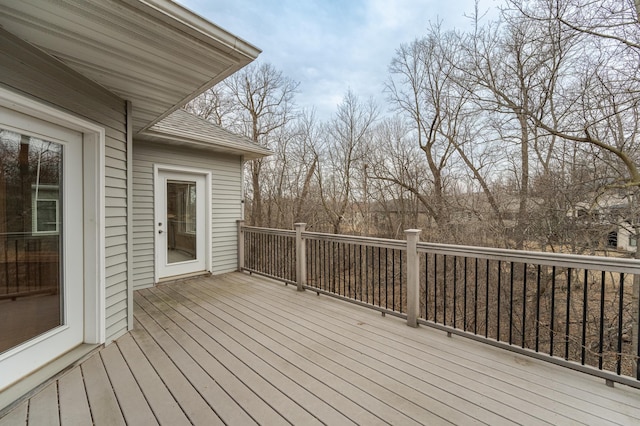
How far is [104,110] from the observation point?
100 inches

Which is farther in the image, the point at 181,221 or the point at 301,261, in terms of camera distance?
the point at 181,221

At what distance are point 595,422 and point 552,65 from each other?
609 cm

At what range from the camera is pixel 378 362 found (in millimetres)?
2186

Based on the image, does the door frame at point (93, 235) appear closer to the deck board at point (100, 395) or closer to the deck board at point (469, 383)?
the deck board at point (100, 395)

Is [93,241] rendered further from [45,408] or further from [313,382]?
[313,382]

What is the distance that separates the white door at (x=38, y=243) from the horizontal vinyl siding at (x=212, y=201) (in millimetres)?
2060

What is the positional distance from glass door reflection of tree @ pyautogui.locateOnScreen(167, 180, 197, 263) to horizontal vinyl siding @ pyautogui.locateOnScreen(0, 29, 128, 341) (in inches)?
77.2

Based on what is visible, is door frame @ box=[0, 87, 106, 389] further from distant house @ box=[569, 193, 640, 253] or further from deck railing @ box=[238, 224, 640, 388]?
distant house @ box=[569, 193, 640, 253]

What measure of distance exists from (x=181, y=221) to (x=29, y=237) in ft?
9.32

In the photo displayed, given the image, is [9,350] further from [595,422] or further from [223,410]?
[595,422]

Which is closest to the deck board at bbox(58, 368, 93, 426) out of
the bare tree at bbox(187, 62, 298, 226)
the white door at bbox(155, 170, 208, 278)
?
the white door at bbox(155, 170, 208, 278)

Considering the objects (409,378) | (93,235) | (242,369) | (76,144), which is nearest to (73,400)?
(242,369)

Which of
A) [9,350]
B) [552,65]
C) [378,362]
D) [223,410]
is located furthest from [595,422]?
[552,65]

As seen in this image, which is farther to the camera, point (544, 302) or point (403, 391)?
point (544, 302)
